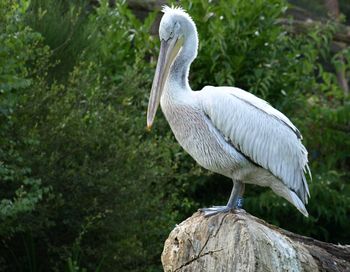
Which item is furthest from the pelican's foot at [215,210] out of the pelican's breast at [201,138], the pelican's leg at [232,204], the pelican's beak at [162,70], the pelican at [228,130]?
the pelican's beak at [162,70]

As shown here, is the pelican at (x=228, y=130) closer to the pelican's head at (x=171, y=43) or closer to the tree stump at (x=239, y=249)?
the pelican's head at (x=171, y=43)

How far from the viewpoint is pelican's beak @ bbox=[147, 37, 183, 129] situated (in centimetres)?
661

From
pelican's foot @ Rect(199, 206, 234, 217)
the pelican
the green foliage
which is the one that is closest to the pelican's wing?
the pelican

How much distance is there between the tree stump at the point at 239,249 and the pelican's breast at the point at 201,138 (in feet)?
1.36

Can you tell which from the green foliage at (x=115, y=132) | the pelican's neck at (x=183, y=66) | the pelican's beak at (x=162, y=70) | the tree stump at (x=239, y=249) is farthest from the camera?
the green foliage at (x=115, y=132)

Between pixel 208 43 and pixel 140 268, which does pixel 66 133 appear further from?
pixel 208 43

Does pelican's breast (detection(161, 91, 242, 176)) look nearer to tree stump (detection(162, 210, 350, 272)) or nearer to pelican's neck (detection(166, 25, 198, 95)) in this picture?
pelican's neck (detection(166, 25, 198, 95))

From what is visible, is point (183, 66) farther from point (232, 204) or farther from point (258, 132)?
point (232, 204)

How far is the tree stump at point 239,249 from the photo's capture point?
5641 millimetres

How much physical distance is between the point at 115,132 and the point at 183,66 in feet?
6.76

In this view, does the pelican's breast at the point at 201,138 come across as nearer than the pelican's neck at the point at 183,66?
Yes

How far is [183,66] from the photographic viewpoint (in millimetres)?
6555

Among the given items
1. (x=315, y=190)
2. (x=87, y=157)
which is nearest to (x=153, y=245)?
(x=87, y=157)

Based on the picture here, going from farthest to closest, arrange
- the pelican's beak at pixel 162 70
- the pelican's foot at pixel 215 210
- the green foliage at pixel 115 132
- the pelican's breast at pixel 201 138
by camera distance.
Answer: the green foliage at pixel 115 132
the pelican's beak at pixel 162 70
the pelican's breast at pixel 201 138
the pelican's foot at pixel 215 210
